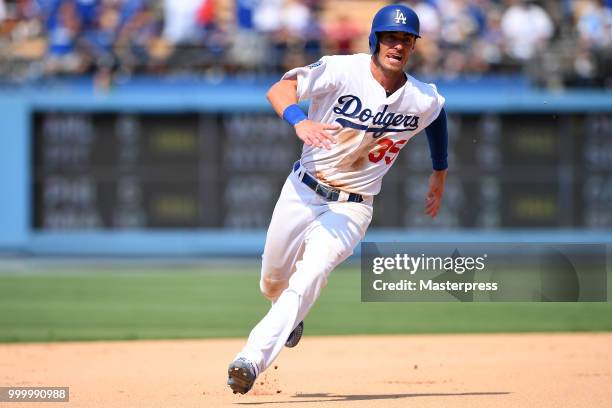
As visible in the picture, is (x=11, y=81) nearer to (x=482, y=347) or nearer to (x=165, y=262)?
(x=165, y=262)

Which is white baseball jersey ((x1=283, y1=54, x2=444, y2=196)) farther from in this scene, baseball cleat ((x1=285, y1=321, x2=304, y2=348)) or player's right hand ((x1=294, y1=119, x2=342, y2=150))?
baseball cleat ((x1=285, y1=321, x2=304, y2=348))

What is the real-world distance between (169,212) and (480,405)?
11.1 metres

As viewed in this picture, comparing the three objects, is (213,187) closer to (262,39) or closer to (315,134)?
(262,39)

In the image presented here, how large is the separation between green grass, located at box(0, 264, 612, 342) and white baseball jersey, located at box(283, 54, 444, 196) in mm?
4226

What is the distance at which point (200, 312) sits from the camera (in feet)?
40.1

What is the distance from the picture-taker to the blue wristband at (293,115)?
5742mm

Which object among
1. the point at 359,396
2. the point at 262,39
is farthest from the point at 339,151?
the point at 262,39

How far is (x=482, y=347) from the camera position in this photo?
9297mm

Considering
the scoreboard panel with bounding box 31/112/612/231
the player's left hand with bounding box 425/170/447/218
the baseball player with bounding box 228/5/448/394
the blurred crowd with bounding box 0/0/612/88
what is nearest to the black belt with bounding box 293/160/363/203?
the baseball player with bounding box 228/5/448/394

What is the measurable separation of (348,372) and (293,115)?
2.62 meters

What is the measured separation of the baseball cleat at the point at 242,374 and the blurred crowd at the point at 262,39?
11565mm

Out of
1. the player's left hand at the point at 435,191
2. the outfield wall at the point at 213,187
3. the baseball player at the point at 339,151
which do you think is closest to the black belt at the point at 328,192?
the baseball player at the point at 339,151

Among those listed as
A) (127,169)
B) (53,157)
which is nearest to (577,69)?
(127,169)

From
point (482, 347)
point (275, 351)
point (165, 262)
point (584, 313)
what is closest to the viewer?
point (275, 351)
